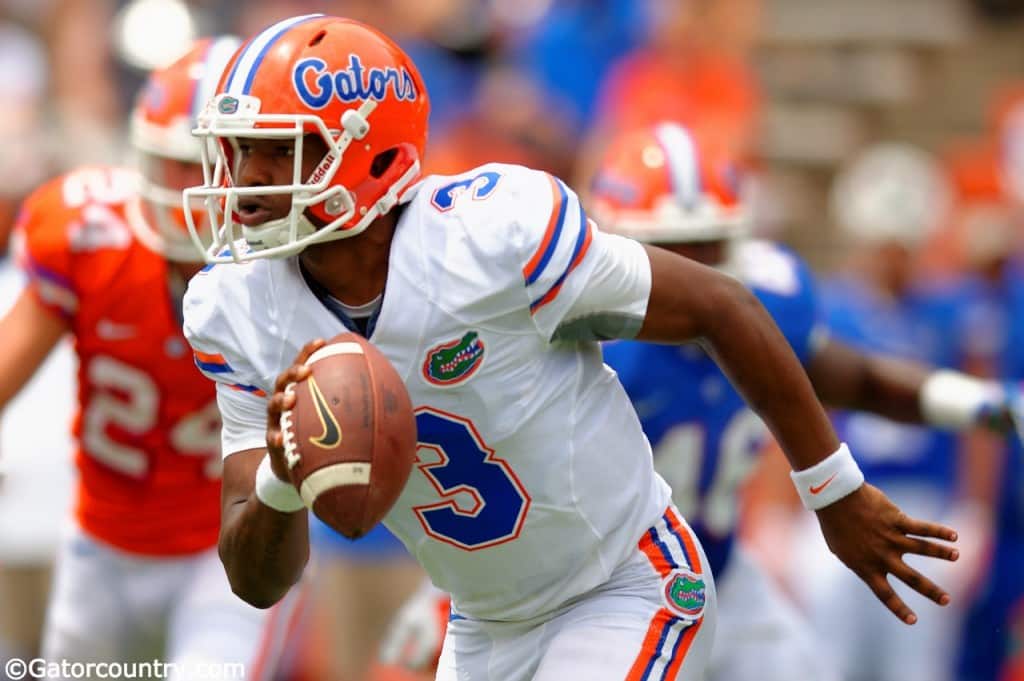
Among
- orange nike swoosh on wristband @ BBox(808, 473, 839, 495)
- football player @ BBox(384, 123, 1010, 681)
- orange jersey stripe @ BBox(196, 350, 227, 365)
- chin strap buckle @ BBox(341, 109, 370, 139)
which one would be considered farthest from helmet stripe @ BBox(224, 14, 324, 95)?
football player @ BBox(384, 123, 1010, 681)

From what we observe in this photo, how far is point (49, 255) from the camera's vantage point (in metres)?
4.42

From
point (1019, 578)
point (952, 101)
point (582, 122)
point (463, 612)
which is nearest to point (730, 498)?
point (463, 612)

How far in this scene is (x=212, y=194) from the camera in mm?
3139

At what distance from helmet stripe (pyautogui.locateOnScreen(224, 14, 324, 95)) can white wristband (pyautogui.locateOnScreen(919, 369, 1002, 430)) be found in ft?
6.68

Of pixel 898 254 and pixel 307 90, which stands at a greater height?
pixel 307 90

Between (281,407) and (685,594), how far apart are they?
973 mm

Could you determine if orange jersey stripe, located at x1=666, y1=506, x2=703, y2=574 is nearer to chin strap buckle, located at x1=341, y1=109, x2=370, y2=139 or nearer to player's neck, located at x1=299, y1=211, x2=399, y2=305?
player's neck, located at x1=299, y1=211, x2=399, y2=305

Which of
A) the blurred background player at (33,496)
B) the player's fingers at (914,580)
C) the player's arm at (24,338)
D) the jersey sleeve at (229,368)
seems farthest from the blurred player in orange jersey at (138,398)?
the blurred background player at (33,496)

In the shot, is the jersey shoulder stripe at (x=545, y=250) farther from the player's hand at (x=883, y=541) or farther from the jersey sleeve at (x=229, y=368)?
the player's hand at (x=883, y=541)

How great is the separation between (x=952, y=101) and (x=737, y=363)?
8.34 metres

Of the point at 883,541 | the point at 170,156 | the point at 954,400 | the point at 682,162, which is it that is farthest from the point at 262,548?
the point at 682,162

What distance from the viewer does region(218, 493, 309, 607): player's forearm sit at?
3.12 m

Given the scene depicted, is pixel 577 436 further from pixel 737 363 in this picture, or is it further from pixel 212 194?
pixel 212 194

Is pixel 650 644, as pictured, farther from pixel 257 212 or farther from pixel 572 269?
pixel 257 212
